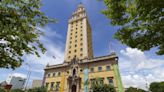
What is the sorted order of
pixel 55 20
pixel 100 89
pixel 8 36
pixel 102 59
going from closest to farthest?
1. pixel 8 36
2. pixel 55 20
3. pixel 100 89
4. pixel 102 59

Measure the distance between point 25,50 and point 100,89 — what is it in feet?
68.0

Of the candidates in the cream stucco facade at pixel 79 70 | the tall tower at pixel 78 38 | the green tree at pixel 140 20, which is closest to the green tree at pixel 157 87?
the cream stucco facade at pixel 79 70

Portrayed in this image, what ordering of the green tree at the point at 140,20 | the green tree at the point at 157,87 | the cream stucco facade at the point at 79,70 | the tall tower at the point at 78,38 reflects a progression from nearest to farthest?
the green tree at the point at 140,20 → the cream stucco facade at the point at 79,70 → the green tree at the point at 157,87 → the tall tower at the point at 78,38

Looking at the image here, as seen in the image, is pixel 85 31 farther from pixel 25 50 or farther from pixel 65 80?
pixel 25 50

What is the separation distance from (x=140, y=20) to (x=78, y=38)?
41.5 m

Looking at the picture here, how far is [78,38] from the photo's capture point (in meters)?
47.7

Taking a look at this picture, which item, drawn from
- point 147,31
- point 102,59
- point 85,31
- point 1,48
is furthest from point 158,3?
point 85,31

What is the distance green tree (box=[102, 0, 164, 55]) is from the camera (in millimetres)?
5633

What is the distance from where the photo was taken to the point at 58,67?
42.2m

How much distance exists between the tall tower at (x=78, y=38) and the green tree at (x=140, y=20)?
3247 cm

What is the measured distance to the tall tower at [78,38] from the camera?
42.8m

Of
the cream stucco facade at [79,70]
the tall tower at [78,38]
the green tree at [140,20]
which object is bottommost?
the green tree at [140,20]

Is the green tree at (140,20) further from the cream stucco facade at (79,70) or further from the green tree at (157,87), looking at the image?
the green tree at (157,87)

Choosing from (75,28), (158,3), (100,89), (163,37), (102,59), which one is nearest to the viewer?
(158,3)
